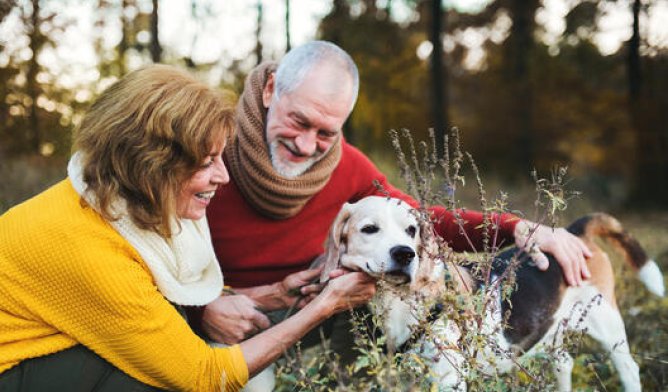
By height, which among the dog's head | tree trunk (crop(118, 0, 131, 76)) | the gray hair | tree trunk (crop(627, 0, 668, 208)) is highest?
the gray hair

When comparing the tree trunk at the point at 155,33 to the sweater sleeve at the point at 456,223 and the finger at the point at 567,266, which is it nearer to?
the sweater sleeve at the point at 456,223

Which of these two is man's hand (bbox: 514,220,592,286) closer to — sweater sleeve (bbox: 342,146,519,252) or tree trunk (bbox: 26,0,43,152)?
sweater sleeve (bbox: 342,146,519,252)

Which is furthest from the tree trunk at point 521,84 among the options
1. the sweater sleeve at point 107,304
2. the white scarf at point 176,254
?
the sweater sleeve at point 107,304

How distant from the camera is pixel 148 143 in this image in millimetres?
2408

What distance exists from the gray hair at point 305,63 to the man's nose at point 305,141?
0.24 meters

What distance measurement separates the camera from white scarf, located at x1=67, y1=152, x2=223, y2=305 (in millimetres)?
2406

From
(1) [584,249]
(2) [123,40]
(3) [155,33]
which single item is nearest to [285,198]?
(1) [584,249]

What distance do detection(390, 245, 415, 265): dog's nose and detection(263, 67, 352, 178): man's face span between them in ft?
2.54

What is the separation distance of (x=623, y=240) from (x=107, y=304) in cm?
290

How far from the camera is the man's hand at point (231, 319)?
3029mm

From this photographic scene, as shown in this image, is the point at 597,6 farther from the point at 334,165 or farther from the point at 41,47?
the point at 334,165

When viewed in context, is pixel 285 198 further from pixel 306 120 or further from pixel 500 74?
pixel 500 74

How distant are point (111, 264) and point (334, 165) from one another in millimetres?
1483

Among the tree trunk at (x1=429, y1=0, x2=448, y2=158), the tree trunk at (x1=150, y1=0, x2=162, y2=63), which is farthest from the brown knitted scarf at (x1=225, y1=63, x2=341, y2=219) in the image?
the tree trunk at (x1=429, y1=0, x2=448, y2=158)
